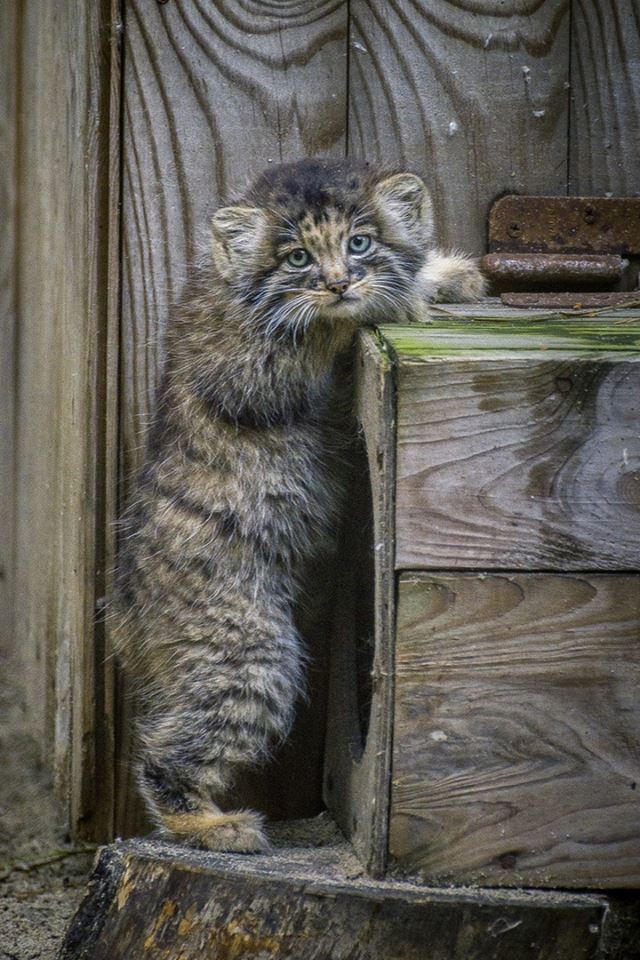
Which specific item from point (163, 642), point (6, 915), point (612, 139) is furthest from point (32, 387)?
point (612, 139)

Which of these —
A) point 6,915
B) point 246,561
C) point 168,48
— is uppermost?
point 168,48

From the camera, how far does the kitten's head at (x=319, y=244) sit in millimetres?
3393

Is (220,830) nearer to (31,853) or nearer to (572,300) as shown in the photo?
(31,853)

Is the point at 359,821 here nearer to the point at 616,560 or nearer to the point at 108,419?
the point at 616,560

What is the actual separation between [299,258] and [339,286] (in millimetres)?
195

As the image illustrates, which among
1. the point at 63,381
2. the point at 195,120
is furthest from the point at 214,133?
the point at 63,381

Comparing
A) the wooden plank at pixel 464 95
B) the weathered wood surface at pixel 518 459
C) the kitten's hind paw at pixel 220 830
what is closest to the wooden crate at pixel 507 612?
the weathered wood surface at pixel 518 459

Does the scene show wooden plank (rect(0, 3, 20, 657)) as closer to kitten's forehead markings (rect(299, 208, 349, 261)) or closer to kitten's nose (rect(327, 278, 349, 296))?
kitten's forehead markings (rect(299, 208, 349, 261))

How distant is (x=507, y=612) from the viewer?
2854mm

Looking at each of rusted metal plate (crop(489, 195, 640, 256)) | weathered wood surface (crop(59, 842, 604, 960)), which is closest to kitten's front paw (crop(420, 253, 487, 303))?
rusted metal plate (crop(489, 195, 640, 256))

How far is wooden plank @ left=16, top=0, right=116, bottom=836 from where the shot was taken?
3678 mm

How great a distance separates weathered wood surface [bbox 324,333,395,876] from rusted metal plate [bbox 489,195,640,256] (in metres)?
0.75

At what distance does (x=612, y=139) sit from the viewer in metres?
3.80

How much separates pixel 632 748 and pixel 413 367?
0.95 meters
